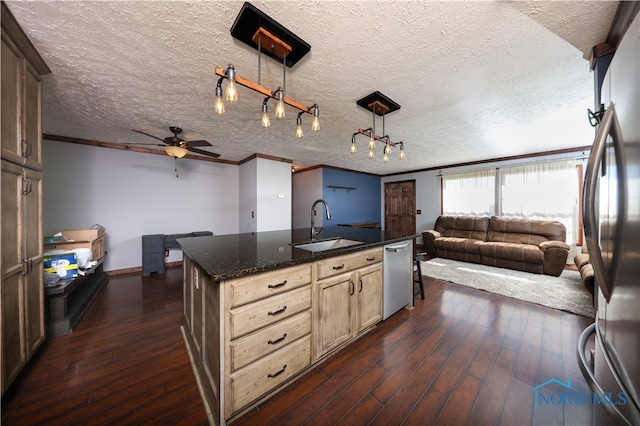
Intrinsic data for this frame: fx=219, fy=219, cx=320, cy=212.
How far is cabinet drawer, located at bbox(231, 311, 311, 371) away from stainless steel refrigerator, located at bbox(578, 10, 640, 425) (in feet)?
4.24

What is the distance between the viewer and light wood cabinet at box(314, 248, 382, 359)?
165cm

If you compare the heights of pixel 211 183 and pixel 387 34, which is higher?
pixel 387 34

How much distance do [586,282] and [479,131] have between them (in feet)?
7.55

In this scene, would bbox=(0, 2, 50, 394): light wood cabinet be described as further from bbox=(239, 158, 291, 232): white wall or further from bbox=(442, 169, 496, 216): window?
bbox=(442, 169, 496, 216): window

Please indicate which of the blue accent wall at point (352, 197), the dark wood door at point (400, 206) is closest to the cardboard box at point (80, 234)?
the blue accent wall at point (352, 197)

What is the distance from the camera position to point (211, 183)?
5090mm

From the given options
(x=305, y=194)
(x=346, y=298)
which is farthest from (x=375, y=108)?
(x=305, y=194)

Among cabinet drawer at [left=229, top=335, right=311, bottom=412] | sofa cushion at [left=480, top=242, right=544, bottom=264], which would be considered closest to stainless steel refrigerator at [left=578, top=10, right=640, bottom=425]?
cabinet drawer at [left=229, top=335, right=311, bottom=412]

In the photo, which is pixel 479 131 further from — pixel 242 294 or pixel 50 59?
pixel 50 59

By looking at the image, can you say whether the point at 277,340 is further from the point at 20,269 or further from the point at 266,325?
the point at 20,269

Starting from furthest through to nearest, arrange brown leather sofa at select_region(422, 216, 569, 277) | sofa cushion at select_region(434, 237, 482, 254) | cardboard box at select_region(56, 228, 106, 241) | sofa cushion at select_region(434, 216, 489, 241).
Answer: sofa cushion at select_region(434, 216, 489, 241), sofa cushion at select_region(434, 237, 482, 254), brown leather sofa at select_region(422, 216, 569, 277), cardboard box at select_region(56, 228, 106, 241)

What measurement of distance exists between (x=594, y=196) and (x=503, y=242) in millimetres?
5001

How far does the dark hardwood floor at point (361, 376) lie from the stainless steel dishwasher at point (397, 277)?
0.52 ft

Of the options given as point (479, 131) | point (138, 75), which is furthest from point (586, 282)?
point (138, 75)
